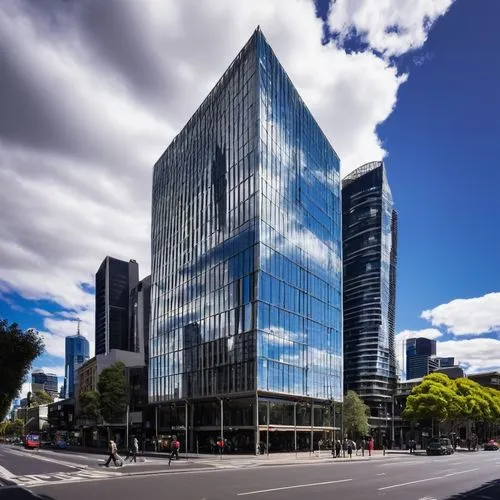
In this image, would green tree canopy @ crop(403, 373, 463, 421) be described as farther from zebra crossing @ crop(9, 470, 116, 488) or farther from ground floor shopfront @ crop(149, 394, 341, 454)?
zebra crossing @ crop(9, 470, 116, 488)

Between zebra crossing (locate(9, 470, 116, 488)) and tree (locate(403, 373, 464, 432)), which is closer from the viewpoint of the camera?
zebra crossing (locate(9, 470, 116, 488))

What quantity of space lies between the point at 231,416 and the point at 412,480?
44863 mm

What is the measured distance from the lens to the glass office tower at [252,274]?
65000 millimetres

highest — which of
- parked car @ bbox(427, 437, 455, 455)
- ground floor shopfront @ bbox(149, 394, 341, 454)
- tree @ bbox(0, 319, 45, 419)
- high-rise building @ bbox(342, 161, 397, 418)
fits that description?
high-rise building @ bbox(342, 161, 397, 418)

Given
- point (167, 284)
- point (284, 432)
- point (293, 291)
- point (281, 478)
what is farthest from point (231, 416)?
point (281, 478)

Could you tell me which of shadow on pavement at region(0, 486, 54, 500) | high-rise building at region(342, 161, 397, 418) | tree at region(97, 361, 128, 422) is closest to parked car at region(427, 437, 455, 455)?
tree at region(97, 361, 128, 422)

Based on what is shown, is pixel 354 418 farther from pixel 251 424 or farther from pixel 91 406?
pixel 91 406

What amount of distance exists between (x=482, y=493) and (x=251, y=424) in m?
44.7

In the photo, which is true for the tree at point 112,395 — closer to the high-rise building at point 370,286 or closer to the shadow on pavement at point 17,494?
the shadow on pavement at point 17,494

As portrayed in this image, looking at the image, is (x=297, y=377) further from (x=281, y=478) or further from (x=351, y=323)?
(x=351, y=323)

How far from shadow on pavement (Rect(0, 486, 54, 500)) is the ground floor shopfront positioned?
121ft

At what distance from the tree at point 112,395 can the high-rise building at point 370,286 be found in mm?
85894

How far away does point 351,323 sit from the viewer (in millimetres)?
155750

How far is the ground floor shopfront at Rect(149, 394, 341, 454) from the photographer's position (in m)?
62.9
